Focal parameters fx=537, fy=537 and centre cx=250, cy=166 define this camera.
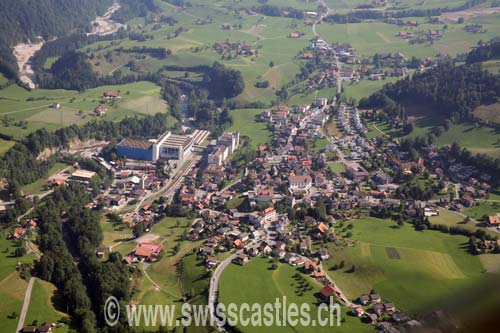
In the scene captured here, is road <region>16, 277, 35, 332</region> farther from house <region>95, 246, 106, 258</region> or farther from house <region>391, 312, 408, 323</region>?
house <region>391, 312, 408, 323</region>

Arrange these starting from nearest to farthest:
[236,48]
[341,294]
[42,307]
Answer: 1. [42,307]
2. [341,294]
3. [236,48]

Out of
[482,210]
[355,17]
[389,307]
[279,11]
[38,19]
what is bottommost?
[482,210]

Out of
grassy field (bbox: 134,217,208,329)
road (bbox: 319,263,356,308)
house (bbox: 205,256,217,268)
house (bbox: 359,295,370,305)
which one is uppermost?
house (bbox: 205,256,217,268)

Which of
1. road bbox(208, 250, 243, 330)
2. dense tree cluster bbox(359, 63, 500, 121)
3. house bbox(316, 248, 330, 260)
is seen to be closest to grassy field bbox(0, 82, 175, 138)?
dense tree cluster bbox(359, 63, 500, 121)

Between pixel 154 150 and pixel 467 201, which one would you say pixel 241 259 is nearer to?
pixel 467 201

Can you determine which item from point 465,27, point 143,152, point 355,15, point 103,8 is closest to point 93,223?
point 143,152

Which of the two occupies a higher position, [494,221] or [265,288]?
[265,288]

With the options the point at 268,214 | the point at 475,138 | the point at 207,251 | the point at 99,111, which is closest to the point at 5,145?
the point at 99,111

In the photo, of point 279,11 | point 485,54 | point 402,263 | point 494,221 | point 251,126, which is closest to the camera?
point 402,263
